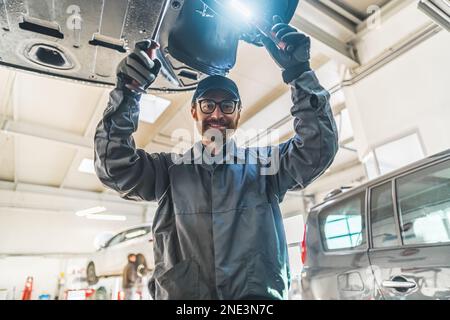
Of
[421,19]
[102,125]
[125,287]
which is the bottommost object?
[125,287]

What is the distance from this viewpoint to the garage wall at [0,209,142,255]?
18.3 feet

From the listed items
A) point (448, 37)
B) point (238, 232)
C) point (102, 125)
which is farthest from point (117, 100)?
point (448, 37)

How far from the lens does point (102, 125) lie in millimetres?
703

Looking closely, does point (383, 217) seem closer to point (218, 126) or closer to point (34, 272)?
point (218, 126)

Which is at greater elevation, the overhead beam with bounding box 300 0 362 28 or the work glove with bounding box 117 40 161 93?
the overhead beam with bounding box 300 0 362 28

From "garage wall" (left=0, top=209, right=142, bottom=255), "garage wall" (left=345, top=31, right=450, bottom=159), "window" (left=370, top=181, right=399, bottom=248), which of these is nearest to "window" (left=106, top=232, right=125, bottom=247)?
"garage wall" (left=0, top=209, right=142, bottom=255)

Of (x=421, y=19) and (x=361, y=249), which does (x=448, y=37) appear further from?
(x=361, y=249)

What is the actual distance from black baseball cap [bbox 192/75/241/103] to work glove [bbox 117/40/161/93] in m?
0.15

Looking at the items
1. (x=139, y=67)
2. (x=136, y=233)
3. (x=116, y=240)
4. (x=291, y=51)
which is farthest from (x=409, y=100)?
(x=116, y=240)

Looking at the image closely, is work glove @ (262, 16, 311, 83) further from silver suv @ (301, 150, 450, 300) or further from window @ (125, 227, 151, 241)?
window @ (125, 227, 151, 241)

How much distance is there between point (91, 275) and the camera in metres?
4.73
